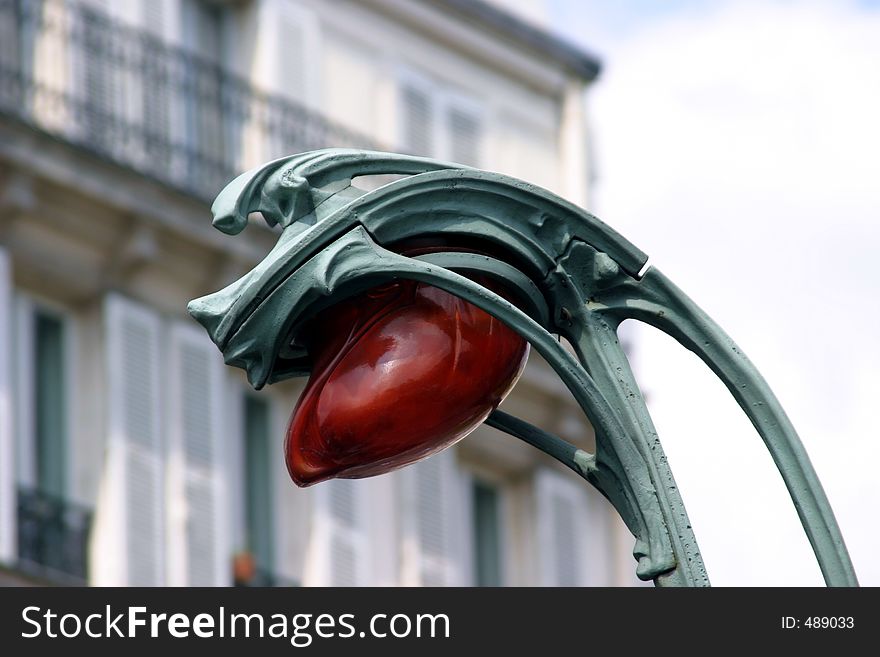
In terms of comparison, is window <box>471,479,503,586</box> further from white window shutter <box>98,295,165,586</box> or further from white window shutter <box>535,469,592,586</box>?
white window shutter <box>98,295,165,586</box>

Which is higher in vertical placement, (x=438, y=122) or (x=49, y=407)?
(x=438, y=122)

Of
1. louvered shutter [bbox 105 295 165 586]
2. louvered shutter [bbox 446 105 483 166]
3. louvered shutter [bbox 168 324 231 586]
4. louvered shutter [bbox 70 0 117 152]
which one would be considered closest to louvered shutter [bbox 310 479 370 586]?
louvered shutter [bbox 168 324 231 586]

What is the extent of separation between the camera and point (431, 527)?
77.8 ft

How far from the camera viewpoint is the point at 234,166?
22.6m

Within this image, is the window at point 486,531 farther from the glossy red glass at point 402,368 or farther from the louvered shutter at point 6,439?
the glossy red glass at point 402,368

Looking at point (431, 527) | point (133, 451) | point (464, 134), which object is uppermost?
point (464, 134)

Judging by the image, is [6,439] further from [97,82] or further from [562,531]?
[562,531]

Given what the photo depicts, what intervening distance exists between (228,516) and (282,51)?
12.8ft

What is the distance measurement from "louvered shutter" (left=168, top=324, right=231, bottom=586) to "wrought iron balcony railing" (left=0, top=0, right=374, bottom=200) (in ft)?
3.90

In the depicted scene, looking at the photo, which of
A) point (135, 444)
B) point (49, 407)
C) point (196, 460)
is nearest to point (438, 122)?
point (196, 460)

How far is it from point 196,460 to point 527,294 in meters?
16.6

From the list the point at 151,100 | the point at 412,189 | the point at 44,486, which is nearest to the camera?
the point at 412,189

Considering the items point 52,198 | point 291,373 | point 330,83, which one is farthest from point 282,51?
point 291,373
